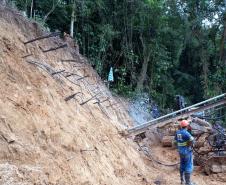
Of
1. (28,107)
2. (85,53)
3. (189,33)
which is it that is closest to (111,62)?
(85,53)

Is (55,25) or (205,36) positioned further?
(205,36)

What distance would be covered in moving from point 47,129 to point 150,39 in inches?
543

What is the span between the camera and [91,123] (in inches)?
345

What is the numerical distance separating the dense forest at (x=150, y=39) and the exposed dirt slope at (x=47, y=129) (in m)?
5.54

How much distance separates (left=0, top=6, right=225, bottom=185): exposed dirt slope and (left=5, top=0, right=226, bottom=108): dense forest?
5.54 meters

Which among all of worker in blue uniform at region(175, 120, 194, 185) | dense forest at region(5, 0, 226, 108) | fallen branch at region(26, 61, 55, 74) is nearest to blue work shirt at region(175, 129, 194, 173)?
worker in blue uniform at region(175, 120, 194, 185)

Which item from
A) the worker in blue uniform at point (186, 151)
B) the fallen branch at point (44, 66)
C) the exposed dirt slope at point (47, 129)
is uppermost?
the fallen branch at point (44, 66)

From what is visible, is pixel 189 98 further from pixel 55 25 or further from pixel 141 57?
pixel 55 25

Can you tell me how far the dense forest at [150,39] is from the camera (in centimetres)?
1665

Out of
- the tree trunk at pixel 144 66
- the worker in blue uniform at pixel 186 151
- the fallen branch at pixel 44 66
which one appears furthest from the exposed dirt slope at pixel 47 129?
the tree trunk at pixel 144 66

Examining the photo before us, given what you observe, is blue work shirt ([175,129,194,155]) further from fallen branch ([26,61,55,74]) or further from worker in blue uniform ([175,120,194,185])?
fallen branch ([26,61,55,74])

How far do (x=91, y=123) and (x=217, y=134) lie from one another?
17.9 feet

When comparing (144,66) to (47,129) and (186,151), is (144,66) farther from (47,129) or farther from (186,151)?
(47,129)

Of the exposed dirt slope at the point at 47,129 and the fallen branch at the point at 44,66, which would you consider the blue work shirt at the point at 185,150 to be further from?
the fallen branch at the point at 44,66
